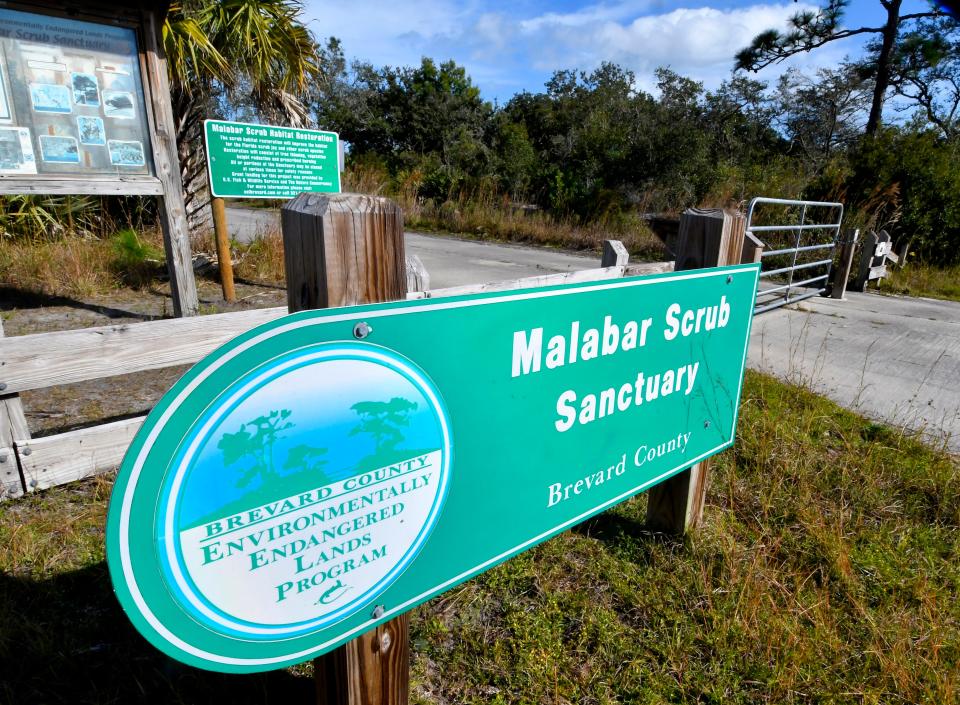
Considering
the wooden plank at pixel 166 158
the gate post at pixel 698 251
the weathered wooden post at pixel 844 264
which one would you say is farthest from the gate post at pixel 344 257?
the weathered wooden post at pixel 844 264

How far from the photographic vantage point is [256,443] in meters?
1.00

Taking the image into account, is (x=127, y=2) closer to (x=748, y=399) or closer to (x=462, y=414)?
(x=462, y=414)

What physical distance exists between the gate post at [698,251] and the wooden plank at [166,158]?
4767mm

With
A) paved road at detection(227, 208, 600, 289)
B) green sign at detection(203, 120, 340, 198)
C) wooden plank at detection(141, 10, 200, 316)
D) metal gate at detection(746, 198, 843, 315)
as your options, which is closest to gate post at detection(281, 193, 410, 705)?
wooden plank at detection(141, 10, 200, 316)

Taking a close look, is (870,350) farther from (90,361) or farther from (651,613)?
(90,361)

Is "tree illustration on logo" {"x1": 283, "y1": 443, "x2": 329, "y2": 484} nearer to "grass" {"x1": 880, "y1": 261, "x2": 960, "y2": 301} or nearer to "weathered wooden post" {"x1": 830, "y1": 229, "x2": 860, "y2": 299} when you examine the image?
"weathered wooden post" {"x1": 830, "y1": 229, "x2": 860, "y2": 299}

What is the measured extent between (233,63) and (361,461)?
9.14 m

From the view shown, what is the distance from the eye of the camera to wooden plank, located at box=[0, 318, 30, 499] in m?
2.69

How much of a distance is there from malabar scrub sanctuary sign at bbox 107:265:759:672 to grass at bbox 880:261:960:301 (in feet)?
31.2

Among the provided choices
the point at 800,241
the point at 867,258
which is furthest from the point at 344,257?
the point at 800,241

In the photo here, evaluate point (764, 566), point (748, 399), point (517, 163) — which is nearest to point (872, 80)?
point (517, 163)

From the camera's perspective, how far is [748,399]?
4129 millimetres

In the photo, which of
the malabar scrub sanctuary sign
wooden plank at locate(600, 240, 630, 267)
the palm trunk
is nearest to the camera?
the malabar scrub sanctuary sign

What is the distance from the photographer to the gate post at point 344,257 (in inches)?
43.1
